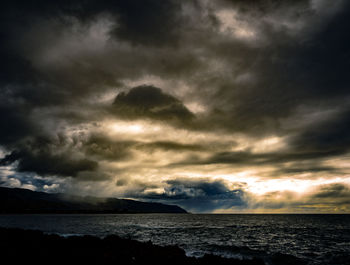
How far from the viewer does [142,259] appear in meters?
25.0

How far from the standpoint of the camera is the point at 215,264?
77.0 ft

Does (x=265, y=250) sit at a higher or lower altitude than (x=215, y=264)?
lower

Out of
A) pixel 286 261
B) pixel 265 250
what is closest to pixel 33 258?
pixel 286 261

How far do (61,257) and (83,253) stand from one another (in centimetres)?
277

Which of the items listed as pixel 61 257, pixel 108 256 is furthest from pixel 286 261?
→ pixel 61 257

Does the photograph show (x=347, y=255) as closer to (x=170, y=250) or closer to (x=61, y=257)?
(x=170, y=250)

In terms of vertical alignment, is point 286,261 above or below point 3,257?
below

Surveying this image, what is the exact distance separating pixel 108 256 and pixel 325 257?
98.5 ft

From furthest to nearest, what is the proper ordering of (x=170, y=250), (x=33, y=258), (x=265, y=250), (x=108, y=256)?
(x=265, y=250) → (x=170, y=250) → (x=108, y=256) → (x=33, y=258)

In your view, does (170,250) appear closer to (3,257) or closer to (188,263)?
(188,263)

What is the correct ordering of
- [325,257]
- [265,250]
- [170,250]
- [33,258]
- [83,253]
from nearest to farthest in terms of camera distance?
[33,258] → [83,253] → [170,250] → [325,257] → [265,250]

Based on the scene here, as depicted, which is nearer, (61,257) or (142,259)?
(61,257)

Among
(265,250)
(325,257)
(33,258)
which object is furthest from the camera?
(265,250)

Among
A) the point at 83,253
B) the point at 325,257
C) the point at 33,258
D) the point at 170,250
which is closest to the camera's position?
the point at 33,258
